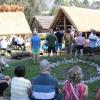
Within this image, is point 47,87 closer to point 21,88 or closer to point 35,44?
point 21,88

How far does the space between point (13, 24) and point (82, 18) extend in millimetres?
10050

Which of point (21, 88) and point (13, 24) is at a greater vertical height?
point (21, 88)

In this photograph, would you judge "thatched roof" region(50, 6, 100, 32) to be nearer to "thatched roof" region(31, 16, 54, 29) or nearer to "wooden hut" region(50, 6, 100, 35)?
"wooden hut" region(50, 6, 100, 35)

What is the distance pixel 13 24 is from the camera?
42.5 meters

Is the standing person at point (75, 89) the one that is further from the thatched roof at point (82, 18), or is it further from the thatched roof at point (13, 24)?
the thatched roof at point (13, 24)

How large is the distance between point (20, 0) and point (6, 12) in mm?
20057

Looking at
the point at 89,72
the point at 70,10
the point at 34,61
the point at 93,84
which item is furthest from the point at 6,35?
the point at 93,84

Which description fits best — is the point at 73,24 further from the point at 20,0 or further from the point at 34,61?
the point at 20,0

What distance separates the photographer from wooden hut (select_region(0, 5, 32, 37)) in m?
41.5

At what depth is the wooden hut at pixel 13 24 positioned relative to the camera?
1634 inches

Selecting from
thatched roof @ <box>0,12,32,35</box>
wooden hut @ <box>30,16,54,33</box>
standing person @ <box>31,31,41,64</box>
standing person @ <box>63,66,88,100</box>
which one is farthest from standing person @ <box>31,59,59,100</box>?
wooden hut @ <box>30,16,54,33</box>

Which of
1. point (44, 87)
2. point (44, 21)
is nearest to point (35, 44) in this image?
point (44, 87)

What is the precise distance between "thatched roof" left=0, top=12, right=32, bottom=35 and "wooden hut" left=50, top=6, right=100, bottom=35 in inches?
227

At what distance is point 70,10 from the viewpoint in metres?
35.2
